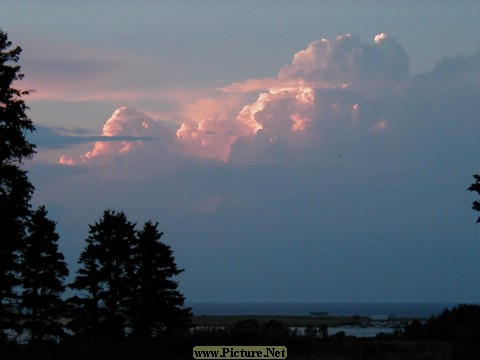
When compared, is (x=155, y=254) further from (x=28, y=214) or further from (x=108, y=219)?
(x=28, y=214)

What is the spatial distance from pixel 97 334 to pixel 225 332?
2656 cm

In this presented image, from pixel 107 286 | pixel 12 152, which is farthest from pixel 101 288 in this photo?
pixel 12 152

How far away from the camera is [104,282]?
2152 inches

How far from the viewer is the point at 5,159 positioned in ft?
99.3

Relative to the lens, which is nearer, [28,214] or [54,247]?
[28,214]

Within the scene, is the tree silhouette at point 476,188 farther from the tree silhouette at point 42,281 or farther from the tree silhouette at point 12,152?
the tree silhouette at point 42,281

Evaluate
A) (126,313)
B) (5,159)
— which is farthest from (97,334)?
(5,159)

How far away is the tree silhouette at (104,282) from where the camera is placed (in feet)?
176

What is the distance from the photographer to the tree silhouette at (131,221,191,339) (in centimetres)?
5428

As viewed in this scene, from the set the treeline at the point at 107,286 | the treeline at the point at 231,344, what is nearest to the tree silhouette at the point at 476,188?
the treeline at the point at 231,344

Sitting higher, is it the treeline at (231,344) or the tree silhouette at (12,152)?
the tree silhouette at (12,152)

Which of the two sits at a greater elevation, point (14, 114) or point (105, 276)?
point (14, 114)

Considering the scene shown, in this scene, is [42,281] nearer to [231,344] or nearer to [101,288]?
[101,288]

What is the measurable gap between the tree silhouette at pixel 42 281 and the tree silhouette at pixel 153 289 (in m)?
5.62
